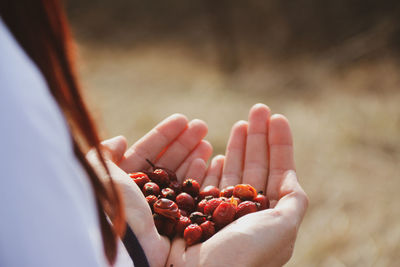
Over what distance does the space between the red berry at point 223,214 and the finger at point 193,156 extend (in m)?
0.45

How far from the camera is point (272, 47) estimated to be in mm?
5395

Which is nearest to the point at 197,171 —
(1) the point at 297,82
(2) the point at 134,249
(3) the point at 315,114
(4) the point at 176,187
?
(4) the point at 176,187

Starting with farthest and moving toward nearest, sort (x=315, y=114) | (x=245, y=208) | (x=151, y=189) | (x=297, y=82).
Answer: (x=297, y=82)
(x=315, y=114)
(x=151, y=189)
(x=245, y=208)

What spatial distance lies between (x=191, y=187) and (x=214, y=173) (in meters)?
0.23

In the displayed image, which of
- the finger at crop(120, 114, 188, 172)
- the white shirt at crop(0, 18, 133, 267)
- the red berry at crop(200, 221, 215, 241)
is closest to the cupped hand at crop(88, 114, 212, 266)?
the finger at crop(120, 114, 188, 172)

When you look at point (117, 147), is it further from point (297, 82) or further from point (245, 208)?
point (297, 82)

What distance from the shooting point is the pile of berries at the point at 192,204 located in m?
1.47

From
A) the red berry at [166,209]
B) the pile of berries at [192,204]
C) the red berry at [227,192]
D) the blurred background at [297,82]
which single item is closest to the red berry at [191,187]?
the pile of berries at [192,204]

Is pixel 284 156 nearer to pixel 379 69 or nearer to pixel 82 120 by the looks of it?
pixel 82 120

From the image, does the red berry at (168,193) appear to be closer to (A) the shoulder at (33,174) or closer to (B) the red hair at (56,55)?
(B) the red hair at (56,55)

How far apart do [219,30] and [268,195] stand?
14.4 ft

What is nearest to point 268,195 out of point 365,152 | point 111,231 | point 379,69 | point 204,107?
point 111,231

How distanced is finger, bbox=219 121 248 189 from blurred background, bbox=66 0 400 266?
801mm

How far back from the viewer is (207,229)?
4.71 feet
